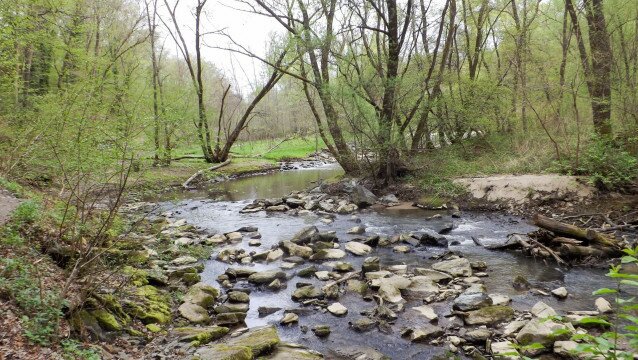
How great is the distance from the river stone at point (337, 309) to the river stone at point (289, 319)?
1.98 ft

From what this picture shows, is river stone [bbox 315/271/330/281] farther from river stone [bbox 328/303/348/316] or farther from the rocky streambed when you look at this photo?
river stone [bbox 328/303/348/316]

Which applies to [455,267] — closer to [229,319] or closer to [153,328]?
[229,319]

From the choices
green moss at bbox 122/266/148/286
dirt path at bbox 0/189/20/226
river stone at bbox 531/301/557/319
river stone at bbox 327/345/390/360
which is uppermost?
dirt path at bbox 0/189/20/226

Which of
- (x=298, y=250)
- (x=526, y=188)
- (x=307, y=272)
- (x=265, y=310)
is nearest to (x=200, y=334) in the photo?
(x=265, y=310)

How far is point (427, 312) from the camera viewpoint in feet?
20.0

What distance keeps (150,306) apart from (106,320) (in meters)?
1.00

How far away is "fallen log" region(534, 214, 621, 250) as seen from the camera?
7.98 meters

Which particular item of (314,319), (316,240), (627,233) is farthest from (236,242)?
(627,233)

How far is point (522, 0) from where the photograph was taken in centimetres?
2075

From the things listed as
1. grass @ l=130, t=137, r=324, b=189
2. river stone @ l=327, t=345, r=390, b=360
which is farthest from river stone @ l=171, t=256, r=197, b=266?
river stone @ l=327, t=345, r=390, b=360

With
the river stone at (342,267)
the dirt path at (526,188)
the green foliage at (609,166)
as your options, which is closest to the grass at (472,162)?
the dirt path at (526,188)

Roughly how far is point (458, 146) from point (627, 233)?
34.4ft

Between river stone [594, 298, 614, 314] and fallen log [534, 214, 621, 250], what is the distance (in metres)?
2.62

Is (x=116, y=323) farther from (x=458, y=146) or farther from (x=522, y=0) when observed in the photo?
(x=522, y=0)
